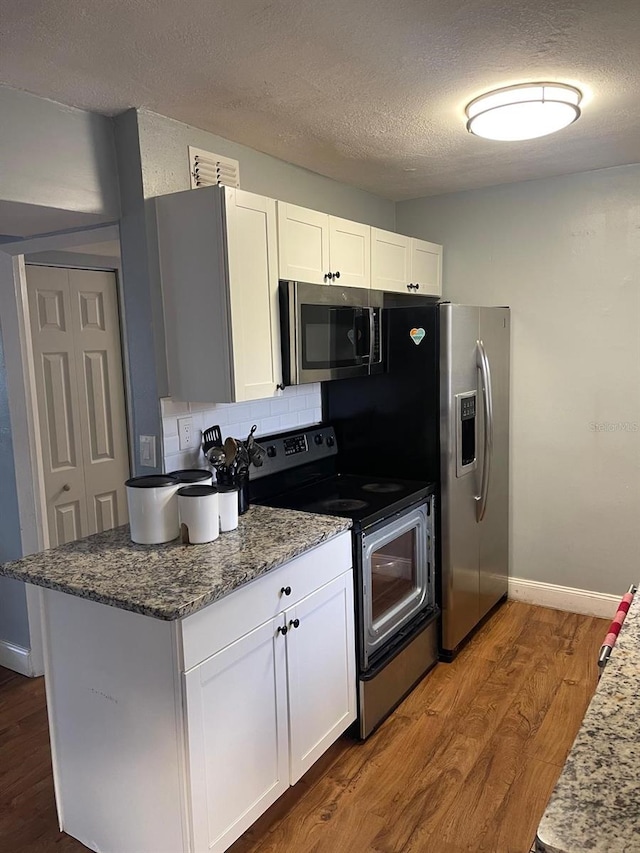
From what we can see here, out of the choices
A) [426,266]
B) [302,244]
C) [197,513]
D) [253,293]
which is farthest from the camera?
[426,266]

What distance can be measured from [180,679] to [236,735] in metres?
0.33

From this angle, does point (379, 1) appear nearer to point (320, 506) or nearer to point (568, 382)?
point (320, 506)

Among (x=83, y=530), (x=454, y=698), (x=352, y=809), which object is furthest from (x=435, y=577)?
(x=83, y=530)

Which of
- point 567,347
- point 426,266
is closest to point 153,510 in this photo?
point 426,266

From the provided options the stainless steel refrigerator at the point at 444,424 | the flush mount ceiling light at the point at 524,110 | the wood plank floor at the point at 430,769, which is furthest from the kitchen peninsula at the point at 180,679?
the flush mount ceiling light at the point at 524,110

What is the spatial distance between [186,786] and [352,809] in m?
0.73

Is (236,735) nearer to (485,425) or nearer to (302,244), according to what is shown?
(302,244)

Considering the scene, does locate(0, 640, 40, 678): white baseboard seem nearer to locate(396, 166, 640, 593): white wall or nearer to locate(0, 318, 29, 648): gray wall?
locate(0, 318, 29, 648): gray wall

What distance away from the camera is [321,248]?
277 centimetres

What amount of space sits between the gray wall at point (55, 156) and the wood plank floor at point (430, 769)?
2093mm

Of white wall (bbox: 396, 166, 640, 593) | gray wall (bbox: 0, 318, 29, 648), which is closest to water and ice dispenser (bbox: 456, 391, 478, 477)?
white wall (bbox: 396, 166, 640, 593)

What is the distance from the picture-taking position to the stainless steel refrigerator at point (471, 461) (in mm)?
3047

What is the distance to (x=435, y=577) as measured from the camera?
3.12 meters

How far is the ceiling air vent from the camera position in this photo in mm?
2518
